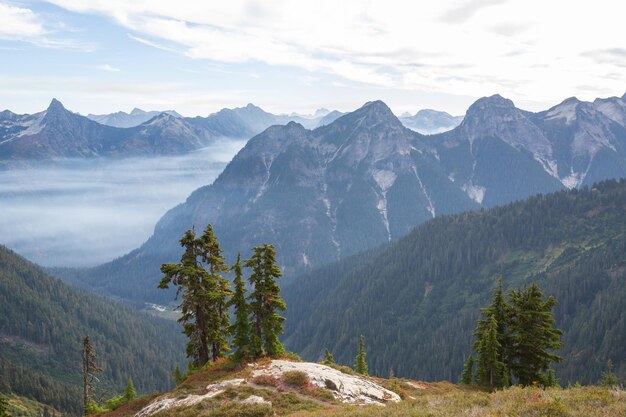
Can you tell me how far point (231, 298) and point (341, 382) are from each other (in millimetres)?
14713

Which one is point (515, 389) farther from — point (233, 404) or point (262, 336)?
point (262, 336)

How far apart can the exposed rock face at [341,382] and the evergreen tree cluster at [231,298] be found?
4.09 metres

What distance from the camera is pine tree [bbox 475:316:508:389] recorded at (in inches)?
2167

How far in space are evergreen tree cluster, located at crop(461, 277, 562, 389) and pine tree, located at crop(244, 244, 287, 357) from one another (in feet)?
87.9

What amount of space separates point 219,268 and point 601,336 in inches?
6637

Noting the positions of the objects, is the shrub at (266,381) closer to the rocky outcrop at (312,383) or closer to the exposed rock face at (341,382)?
the rocky outcrop at (312,383)

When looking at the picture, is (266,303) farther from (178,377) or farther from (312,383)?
(178,377)

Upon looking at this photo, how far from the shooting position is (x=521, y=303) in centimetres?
5597

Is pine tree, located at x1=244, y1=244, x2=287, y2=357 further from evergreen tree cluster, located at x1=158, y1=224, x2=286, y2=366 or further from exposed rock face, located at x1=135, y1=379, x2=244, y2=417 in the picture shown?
exposed rock face, located at x1=135, y1=379, x2=244, y2=417

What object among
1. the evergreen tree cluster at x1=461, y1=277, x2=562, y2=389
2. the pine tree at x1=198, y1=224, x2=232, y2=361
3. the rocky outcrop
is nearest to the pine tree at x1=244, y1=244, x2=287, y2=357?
the pine tree at x1=198, y1=224, x2=232, y2=361

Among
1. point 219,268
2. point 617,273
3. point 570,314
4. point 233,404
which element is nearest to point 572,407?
point 233,404


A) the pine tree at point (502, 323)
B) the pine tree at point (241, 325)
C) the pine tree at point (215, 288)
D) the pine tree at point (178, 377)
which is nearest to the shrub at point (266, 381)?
the pine tree at point (241, 325)

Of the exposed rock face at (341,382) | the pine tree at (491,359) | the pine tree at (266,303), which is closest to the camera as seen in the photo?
the exposed rock face at (341,382)

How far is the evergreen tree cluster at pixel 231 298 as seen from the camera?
48.2 metres
